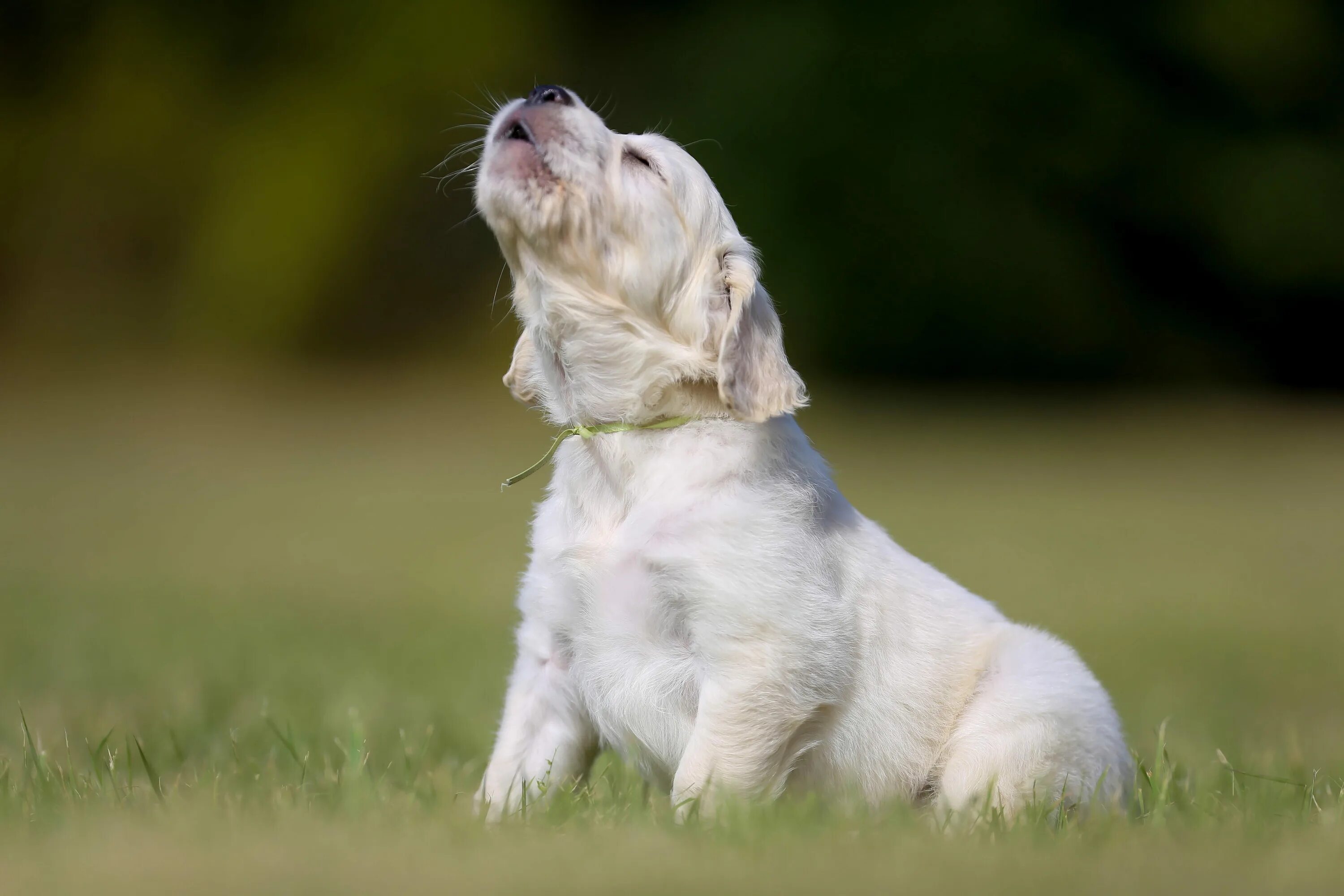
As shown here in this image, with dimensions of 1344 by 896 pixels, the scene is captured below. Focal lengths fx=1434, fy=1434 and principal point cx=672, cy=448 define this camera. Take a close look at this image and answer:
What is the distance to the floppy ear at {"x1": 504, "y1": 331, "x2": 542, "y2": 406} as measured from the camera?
3.89 metres

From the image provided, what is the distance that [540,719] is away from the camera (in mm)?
3557

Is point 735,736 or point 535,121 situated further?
point 535,121

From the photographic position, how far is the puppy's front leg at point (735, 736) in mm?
3164

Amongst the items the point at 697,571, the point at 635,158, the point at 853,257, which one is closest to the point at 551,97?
the point at 635,158

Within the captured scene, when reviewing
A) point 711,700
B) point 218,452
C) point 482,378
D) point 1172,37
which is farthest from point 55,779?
point 1172,37

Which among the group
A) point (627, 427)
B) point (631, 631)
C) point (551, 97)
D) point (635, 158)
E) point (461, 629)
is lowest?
point (461, 629)

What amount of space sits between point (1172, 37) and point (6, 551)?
13457 mm

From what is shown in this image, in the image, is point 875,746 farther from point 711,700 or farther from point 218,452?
point 218,452

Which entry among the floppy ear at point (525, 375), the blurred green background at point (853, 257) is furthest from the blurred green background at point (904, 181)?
the floppy ear at point (525, 375)

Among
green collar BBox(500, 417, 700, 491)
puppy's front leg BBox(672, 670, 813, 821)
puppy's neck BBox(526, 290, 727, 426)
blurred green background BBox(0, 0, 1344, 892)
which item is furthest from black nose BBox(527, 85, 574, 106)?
blurred green background BBox(0, 0, 1344, 892)

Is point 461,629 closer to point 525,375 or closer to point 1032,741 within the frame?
point 525,375

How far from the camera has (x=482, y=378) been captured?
16.7 m

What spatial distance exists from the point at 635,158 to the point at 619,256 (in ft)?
0.91

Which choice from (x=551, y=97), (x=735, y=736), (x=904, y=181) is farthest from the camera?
(x=904, y=181)
